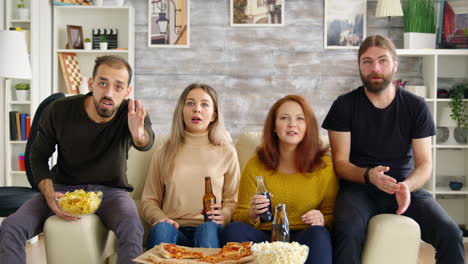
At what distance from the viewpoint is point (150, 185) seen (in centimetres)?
312

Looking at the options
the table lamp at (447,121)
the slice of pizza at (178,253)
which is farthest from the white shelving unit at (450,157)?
the slice of pizza at (178,253)

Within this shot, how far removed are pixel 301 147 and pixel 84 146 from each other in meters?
1.11

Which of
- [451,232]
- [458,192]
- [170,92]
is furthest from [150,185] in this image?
[458,192]

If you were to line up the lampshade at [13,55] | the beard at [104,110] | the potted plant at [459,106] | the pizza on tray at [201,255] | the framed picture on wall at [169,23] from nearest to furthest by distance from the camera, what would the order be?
the pizza on tray at [201,255]
the beard at [104,110]
the lampshade at [13,55]
the potted plant at [459,106]
the framed picture on wall at [169,23]

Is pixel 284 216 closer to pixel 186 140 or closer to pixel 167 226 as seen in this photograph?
pixel 167 226

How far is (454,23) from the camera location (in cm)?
511

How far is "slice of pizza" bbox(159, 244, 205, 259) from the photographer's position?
2.35 metres

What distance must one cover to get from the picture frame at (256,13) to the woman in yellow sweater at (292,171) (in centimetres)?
243

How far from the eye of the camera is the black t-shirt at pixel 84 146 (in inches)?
120

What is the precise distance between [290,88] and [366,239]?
2700 mm

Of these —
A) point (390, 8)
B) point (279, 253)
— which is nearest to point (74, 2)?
point (390, 8)

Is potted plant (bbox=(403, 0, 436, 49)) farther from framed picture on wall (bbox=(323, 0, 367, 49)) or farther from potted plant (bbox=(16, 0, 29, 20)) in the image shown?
potted plant (bbox=(16, 0, 29, 20))

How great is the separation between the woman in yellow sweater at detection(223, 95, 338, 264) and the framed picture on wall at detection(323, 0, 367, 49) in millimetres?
2442

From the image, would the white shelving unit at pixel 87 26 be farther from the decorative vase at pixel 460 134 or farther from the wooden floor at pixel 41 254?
the decorative vase at pixel 460 134
